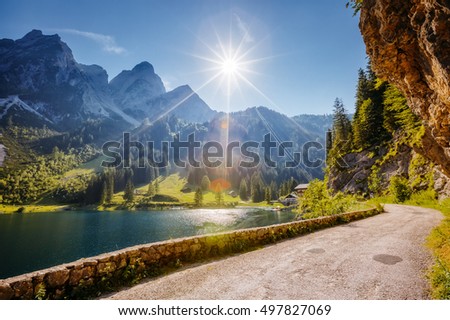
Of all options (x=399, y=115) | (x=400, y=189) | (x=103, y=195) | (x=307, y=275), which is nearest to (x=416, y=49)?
(x=307, y=275)

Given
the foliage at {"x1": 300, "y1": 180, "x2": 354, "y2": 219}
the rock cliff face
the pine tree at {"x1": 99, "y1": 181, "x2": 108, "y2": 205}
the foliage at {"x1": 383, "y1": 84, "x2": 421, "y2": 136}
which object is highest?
the foliage at {"x1": 383, "y1": 84, "x2": 421, "y2": 136}

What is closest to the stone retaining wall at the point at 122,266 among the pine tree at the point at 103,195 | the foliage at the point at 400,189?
the foliage at the point at 400,189

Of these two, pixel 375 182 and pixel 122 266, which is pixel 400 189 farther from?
pixel 122 266

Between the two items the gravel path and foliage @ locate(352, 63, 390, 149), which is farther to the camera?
foliage @ locate(352, 63, 390, 149)

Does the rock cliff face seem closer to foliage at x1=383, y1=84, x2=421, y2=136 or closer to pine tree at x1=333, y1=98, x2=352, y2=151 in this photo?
foliage at x1=383, y1=84, x2=421, y2=136

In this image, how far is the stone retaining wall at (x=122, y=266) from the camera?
6834 mm

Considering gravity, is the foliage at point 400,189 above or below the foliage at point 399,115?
below

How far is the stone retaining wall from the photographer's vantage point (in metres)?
6.83

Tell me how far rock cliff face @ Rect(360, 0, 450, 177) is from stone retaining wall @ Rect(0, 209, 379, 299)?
11.2m

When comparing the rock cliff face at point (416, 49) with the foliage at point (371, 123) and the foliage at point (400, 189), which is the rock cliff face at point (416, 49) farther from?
the foliage at point (371, 123)

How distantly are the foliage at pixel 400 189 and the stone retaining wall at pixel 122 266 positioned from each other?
41782 mm

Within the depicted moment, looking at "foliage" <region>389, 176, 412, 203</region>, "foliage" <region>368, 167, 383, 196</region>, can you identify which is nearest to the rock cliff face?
"foliage" <region>389, 176, 412, 203</region>

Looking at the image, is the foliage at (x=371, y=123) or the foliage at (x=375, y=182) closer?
the foliage at (x=375, y=182)
